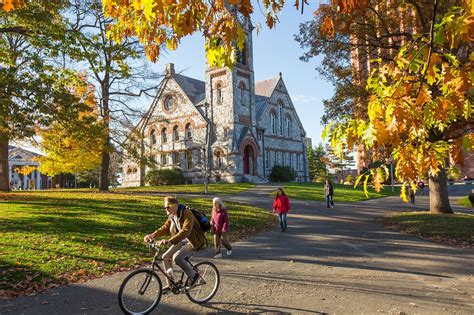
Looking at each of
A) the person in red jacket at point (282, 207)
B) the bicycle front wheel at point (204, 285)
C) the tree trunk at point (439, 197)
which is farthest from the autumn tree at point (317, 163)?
the bicycle front wheel at point (204, 285)

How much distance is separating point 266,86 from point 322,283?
43.7 metres

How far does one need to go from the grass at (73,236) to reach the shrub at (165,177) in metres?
21.0

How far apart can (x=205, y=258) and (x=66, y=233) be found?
5.19 meters

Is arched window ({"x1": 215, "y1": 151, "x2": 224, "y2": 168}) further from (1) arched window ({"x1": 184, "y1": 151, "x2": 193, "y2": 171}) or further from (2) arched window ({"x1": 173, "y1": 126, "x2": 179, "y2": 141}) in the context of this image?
(2) arched window ({"x1": 173, "y1": 126, "x2": 179, "y2": 141})

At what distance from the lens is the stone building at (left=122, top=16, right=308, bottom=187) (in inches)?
1532

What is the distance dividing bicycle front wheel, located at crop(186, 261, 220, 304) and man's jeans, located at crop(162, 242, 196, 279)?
18cm

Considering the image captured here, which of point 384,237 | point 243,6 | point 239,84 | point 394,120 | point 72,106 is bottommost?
point 384,237

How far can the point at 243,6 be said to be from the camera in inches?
116

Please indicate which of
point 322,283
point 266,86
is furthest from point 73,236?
point 266,86

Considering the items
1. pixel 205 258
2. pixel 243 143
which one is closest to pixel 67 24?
pixel 205 258

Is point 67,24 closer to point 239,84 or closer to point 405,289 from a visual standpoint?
point 405,289

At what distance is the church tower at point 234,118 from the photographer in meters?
38.4

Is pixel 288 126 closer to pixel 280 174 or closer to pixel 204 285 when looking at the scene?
pixel 280 174

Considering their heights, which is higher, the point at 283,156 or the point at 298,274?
the point at 283,156
